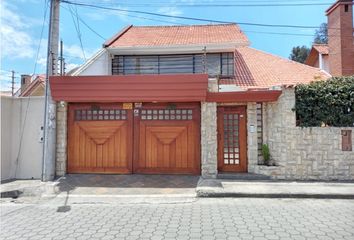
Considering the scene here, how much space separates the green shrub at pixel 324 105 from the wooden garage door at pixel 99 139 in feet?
18.6

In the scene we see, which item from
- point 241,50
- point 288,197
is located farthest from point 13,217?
point 241,50

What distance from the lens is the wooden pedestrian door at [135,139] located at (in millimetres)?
10000

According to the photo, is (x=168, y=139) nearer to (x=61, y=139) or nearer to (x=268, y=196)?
(x=61, y=139)

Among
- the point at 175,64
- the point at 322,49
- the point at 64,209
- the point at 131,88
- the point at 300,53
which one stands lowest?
the point at 64,209

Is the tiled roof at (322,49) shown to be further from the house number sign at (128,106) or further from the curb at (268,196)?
the house number sign at (128,106)

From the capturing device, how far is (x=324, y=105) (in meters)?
9.66

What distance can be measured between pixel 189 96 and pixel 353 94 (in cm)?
522

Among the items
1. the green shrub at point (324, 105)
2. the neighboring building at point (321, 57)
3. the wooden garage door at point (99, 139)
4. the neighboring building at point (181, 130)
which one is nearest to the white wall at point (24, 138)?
the neighboring building at point (181, 130)

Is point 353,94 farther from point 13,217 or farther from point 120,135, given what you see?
point 13,217

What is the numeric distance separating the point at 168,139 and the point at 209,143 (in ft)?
4.53

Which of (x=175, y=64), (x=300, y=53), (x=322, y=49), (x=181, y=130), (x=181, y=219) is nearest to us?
(x=181, y=219)

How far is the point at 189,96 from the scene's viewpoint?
9.50m

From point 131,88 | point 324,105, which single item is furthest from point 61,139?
point 324,105

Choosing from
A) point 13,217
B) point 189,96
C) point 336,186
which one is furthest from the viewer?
point 189,96
